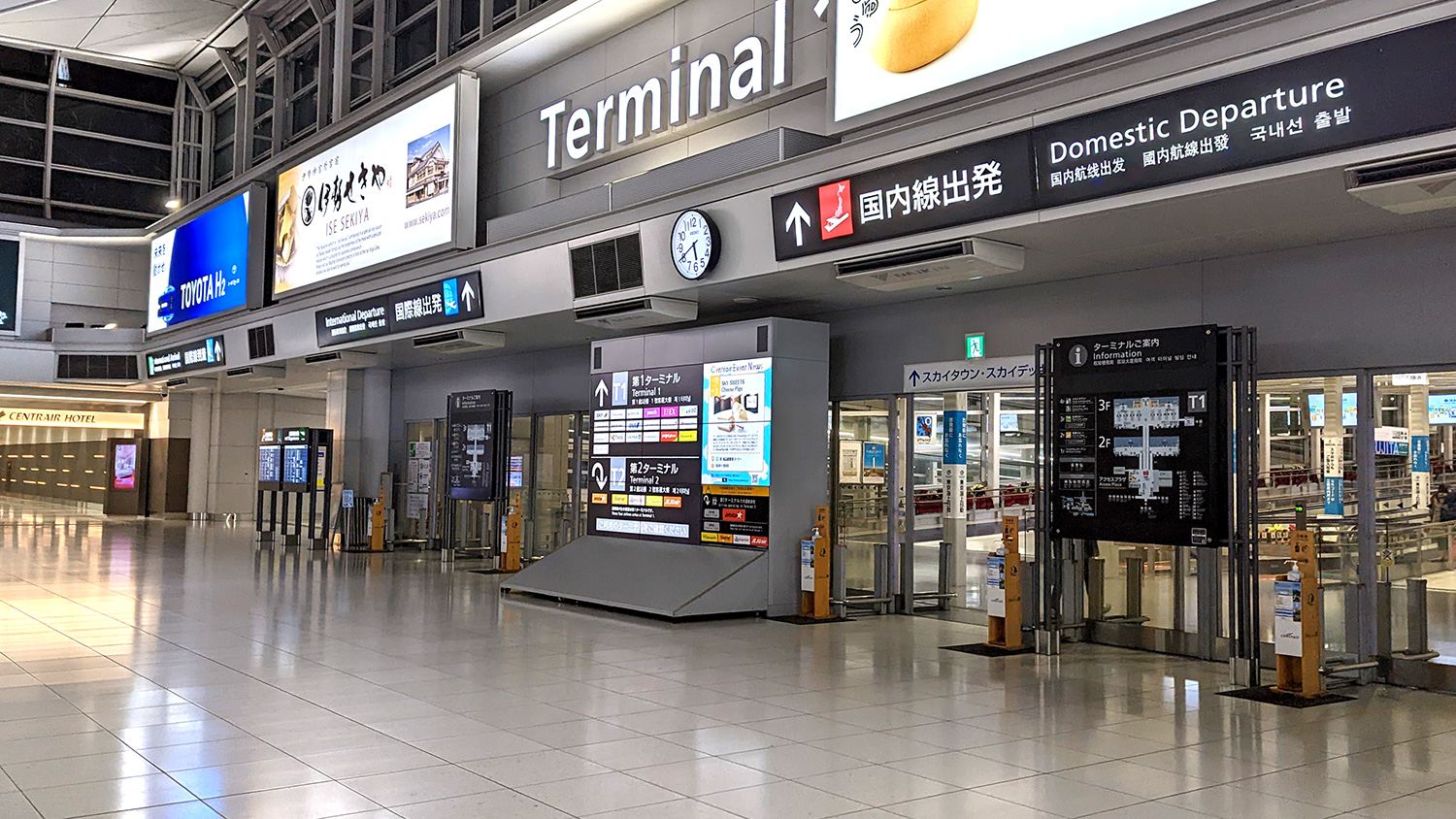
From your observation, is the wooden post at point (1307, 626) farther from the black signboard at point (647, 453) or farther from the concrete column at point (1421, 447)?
the black signboard at point (647, 453)

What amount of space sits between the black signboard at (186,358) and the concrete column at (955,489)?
14.4m

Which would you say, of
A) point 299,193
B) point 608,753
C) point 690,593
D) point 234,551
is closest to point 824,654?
point 690,593

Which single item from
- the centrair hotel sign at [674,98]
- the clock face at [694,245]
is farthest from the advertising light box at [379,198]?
the clock face at [694,245]

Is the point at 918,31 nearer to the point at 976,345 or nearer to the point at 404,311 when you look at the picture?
the point at 976,345

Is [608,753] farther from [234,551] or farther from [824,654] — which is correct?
[234,551]

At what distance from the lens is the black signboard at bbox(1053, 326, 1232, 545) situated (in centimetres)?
747

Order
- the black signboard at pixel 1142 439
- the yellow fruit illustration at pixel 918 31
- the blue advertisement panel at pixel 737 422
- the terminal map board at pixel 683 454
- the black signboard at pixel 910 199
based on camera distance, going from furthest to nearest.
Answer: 1. the terminal map board at pixel 683 454
2. the blue advertisement panel at pixel 737 422
3. the yellow fruit illustration at pixel 918 31
4. the black signboard at pixel 1142 439
5. the black signboard at pixel 910 199

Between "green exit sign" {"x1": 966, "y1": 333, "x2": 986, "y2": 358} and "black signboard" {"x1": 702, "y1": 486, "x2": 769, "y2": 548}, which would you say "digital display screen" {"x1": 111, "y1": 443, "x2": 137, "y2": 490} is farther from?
"green exit sign" {"x1": 966, "y1": 333, "x2": 986, "y2": 358}

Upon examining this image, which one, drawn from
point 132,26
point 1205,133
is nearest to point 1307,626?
point 1205,133

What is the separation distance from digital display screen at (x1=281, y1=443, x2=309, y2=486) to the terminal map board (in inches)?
328

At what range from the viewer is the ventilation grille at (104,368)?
2409 centimetres

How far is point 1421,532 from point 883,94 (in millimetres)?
4677

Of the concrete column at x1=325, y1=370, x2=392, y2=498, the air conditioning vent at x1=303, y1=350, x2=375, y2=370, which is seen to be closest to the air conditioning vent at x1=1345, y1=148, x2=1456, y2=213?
the air conditioning vent at x1=303, y1=350, x2=375, y2=370

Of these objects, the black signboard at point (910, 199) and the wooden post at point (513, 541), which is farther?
the wooden post at point (513, 541)
